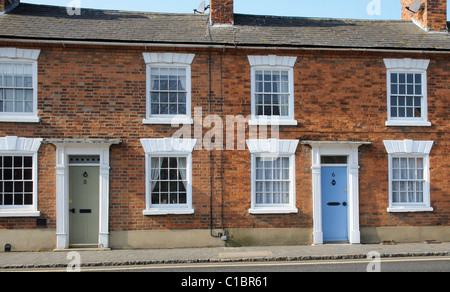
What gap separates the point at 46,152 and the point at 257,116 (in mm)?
6071

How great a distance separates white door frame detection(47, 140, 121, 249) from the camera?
12.2 metres

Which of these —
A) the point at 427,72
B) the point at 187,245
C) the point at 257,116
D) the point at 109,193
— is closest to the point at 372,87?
the point at 427,72

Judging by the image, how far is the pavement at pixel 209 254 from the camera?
1064 cm

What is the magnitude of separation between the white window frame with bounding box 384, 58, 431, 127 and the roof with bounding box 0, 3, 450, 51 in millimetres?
457

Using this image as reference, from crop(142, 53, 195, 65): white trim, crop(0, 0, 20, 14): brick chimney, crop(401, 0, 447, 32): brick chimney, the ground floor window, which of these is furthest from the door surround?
crop(0, 0, 20, 14): brick chimney

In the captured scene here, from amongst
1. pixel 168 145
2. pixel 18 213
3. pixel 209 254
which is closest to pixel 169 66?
pixel 168 145

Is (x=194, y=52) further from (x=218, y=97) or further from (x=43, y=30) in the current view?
(x=43, y=30)

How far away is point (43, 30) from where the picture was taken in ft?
42.3

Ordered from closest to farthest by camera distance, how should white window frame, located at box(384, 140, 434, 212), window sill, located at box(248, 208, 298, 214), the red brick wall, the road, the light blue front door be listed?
the road → the red brick wall → window sill, located at box(248, 208, 298, 214) → the light blue front door → white window frame, located at box(384, 140, 434, 212)

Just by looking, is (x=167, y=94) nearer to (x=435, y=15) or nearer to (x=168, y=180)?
(x=168, y=180)

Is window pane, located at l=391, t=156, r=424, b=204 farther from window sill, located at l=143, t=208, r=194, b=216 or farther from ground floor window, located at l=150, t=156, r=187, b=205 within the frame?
ground floor window, located at l=150, t=156, r=187, b=205

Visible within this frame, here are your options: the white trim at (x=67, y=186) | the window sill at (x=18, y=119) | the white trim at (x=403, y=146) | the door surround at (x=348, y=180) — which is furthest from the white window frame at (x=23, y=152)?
the white trim at (x=403, y=146)

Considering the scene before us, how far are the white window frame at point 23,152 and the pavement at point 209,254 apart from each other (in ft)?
3.69

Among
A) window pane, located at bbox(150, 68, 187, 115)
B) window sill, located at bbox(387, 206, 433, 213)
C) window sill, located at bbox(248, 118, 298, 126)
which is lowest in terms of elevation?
window sill, located at bbox(387, 206, 433, 213)
